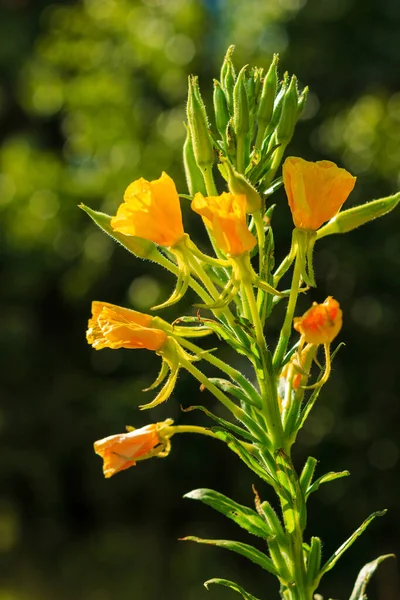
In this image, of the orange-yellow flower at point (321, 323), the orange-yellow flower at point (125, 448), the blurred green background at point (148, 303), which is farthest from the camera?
the blurred green background at point (148, 303)

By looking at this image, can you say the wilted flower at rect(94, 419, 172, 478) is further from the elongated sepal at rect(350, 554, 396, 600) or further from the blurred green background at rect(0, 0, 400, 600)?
the blurred green background at rect(0, 0, 400, 600)

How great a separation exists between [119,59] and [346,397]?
3.09 meters

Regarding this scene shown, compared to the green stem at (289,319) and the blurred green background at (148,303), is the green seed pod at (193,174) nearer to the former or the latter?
the green stem at (289,319)

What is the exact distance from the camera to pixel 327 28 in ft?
19.3

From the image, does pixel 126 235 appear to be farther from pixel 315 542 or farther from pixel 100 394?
pixel 100 394

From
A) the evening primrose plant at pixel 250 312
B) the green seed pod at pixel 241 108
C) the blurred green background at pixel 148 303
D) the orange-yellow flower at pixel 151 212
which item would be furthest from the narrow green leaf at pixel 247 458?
the blurred green background at pixel 148 303

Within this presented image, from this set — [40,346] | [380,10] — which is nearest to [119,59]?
[380,10]

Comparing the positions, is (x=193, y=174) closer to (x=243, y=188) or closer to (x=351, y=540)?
(x=243, y=188)

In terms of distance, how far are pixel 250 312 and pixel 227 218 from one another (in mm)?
145

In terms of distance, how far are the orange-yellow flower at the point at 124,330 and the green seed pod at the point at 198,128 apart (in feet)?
0.67

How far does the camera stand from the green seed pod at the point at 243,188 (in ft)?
2.83

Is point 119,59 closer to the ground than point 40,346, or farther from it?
farther from it

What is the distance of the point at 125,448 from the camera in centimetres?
96

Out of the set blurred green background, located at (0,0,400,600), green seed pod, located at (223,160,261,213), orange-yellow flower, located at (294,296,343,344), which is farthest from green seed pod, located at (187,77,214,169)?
blurred green background, located at (0,0,400,600)
